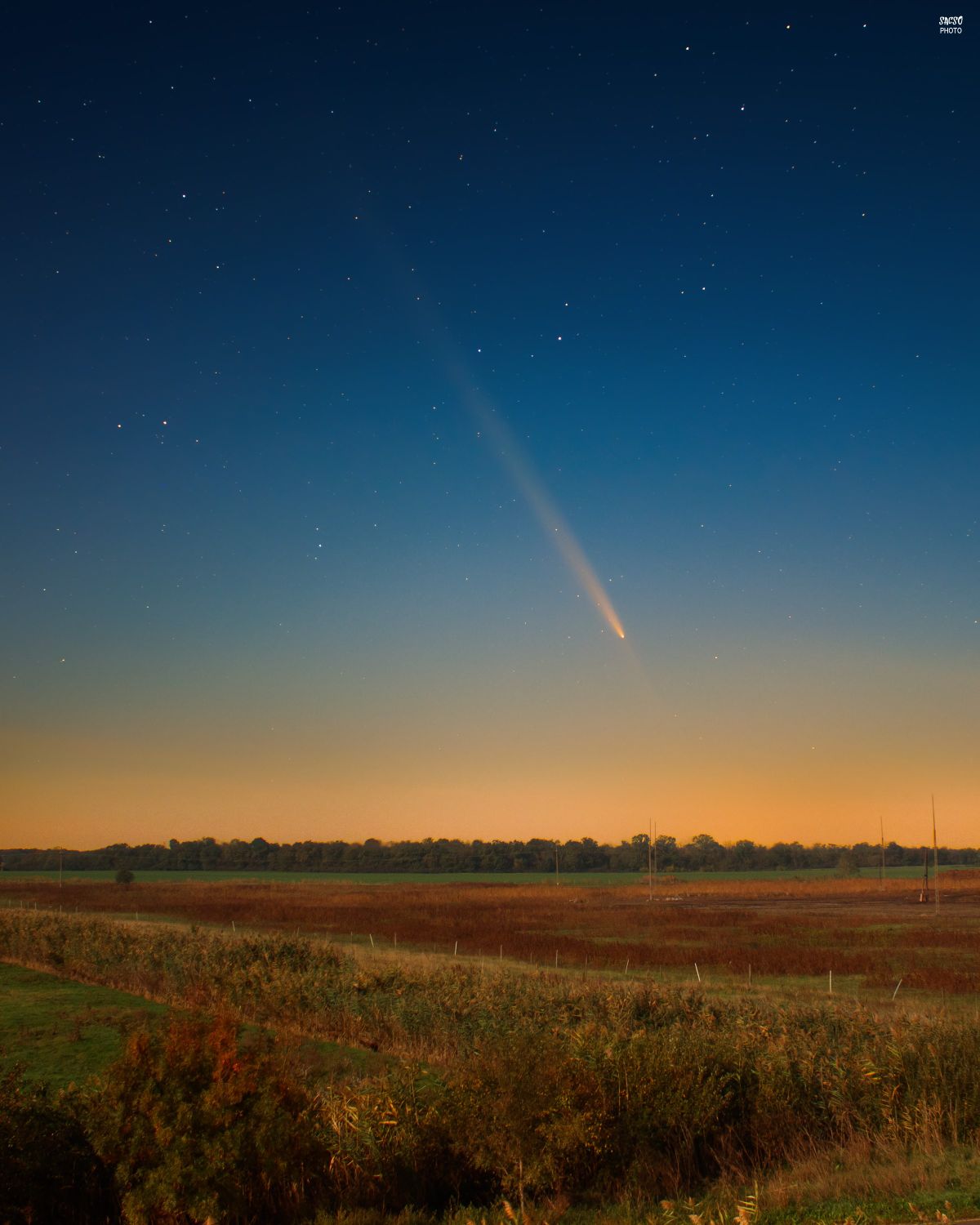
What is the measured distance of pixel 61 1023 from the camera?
67.9ft

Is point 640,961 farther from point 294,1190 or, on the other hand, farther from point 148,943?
point 294,1190

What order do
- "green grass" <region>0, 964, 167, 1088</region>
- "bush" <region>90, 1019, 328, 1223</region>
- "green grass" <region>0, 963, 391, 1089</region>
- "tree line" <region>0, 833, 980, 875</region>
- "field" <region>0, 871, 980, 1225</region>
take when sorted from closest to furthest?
"bush" <region>90, 1019, 328, 1223</region>, "field" <region>0, 871, 980, 1225</region>, "green grass" <region>0, 963, 391, 1089</region>, "green grass" <region>0, 964, 167, 1088</region>, "tree line" <region>0, 833, 980, 875</region>

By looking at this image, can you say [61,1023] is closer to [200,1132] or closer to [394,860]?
[200,1132]

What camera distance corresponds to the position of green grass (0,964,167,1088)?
16.7 meters

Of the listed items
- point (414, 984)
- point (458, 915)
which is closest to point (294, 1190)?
point (414, 984)

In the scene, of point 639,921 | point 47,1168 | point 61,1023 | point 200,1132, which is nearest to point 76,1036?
point 61,1023

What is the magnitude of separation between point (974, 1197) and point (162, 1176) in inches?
259

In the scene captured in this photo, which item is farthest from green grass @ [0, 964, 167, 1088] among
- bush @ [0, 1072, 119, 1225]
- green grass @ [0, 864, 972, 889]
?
green grass @ [0, 864, 972, 889]

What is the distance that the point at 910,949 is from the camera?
3697cm

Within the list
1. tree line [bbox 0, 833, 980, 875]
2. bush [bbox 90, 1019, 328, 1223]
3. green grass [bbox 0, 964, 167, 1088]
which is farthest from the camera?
tree line [bbox 0, 833, 980, 875]

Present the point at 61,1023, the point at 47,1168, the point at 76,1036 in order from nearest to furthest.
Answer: the point at 47,1168, the point at 76,1036, the point at 61,1023

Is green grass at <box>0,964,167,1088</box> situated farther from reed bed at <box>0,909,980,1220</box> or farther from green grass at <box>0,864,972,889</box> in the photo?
green grass at <box>0,864,972,889</box>

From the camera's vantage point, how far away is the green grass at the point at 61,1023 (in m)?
16.7

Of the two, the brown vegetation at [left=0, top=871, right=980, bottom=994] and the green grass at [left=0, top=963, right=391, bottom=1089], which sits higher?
the green grass at [left=0, top=963, right=391, bottom=1089]
